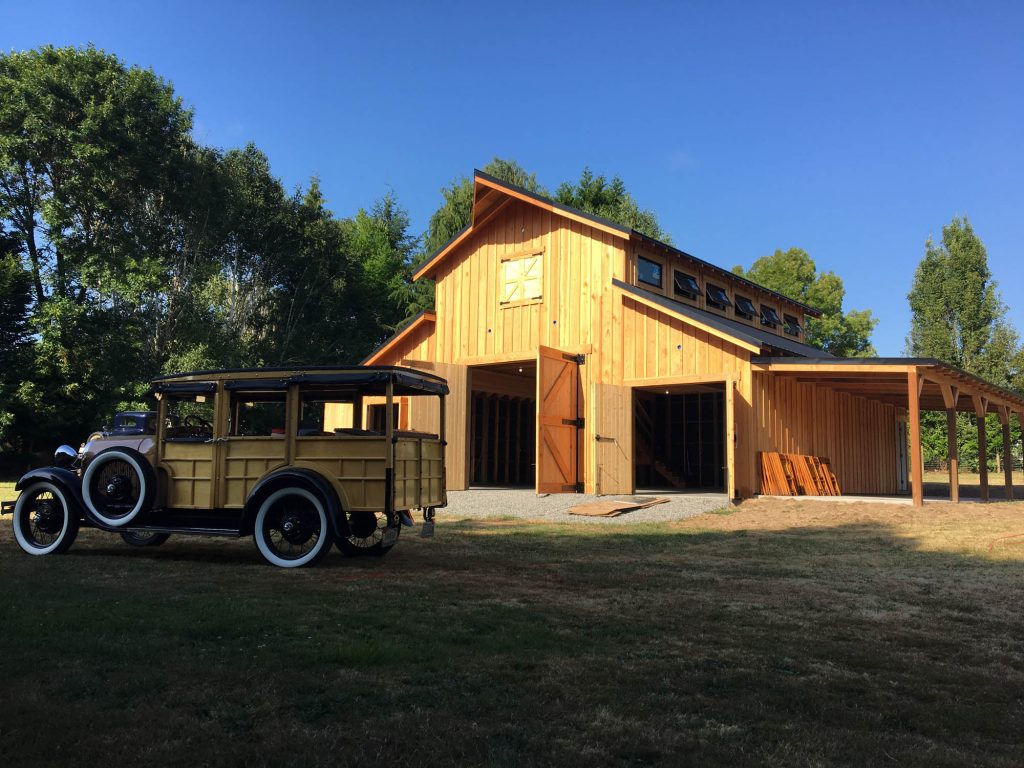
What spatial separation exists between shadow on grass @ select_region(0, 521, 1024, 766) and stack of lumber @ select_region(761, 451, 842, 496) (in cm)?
1017

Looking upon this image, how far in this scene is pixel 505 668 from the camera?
461 centimetres

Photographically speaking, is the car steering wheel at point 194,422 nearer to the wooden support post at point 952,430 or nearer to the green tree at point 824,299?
the wooden support post at point 952,430

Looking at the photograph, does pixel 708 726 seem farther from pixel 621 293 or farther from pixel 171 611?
pixel 621 293

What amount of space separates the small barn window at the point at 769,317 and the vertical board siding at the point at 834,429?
446 cm

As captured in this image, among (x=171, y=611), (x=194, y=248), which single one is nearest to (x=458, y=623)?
(x=171, y=611)

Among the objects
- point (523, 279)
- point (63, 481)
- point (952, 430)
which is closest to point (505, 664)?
point (63, 481)

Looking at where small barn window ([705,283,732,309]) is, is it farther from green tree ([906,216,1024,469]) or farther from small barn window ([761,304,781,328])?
green tree ([906,216,1024,469])

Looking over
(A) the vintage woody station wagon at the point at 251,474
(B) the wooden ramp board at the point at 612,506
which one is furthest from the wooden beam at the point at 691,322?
(A) the vintage woody station wagon at the point at 251,474

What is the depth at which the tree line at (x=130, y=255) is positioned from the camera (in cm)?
2945

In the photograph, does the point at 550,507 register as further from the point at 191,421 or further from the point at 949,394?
the point at 949,394

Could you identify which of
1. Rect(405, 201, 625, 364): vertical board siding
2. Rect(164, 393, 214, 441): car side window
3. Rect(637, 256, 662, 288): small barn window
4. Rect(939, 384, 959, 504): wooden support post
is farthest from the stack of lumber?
Rect(164, 393, 214, 441): car side window

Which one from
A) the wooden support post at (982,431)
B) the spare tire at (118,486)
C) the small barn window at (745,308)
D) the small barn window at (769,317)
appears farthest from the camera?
the small barn window at (769,317)

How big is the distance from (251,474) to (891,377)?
57.4 feet

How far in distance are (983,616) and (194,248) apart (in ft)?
119
